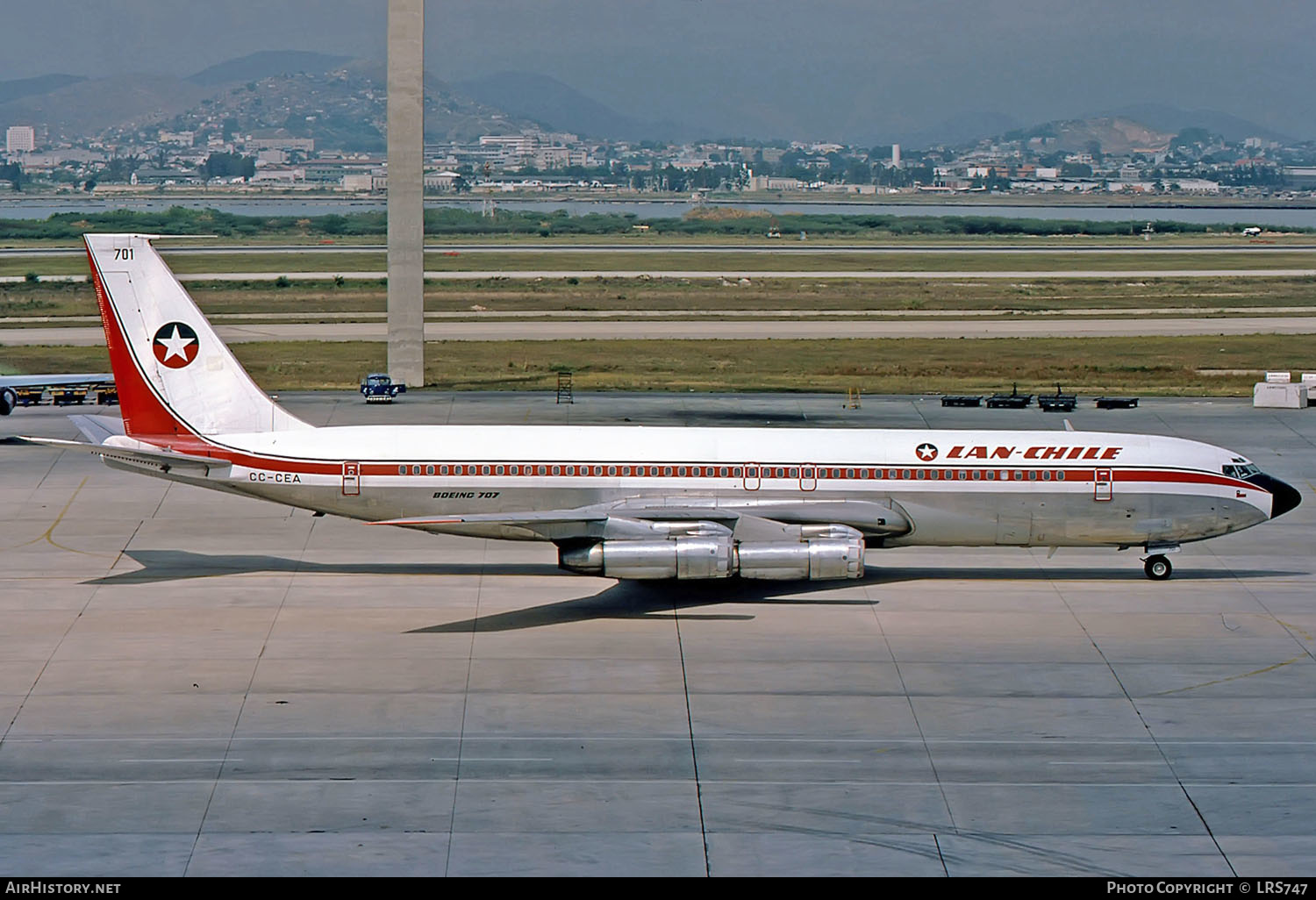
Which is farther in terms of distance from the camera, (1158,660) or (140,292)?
(140,292)

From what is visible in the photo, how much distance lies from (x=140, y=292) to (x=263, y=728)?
641 inches

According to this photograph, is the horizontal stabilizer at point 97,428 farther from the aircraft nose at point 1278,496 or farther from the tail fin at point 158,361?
the aircraft nose at point 1278,496

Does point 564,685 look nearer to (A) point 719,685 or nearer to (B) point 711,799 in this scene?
(A) point 719,685

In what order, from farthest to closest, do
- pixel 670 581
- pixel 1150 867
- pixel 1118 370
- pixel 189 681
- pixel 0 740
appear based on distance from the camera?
pixel 1118 370
pixel 670 581
pixel 189 681
pixel 0 740
pixel 1150 867

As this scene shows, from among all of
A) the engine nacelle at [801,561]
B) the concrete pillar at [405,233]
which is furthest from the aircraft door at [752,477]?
the concrete pillar at [405,233]

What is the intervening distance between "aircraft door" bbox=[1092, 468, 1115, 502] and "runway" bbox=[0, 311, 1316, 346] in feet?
204

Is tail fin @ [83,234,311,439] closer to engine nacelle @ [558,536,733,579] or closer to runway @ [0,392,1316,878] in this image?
runway @ [0,392,1316,878]

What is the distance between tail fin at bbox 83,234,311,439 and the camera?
40.9 m

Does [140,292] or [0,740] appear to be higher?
[140,292]

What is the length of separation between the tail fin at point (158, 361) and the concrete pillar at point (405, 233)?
37.0 meters

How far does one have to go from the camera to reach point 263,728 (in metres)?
29.4
